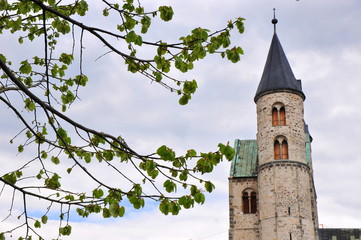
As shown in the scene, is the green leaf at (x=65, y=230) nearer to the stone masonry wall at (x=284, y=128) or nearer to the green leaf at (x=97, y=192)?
the green leaf at (x=97, y=192)

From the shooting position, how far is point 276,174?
36.5 m

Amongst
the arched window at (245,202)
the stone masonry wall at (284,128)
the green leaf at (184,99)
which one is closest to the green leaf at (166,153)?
the green leaf at (184,99)

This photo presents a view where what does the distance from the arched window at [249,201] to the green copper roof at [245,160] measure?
1367mm

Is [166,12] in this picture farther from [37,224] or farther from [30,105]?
[37,224]

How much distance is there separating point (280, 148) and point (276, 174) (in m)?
2.12

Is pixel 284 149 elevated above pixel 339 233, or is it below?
above

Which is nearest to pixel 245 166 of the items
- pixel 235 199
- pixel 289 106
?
pixel 235 199

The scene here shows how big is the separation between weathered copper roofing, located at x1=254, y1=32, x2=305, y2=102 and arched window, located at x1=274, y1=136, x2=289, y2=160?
3.72m

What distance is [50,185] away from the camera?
9.29 meters

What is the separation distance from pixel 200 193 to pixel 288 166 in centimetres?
3036

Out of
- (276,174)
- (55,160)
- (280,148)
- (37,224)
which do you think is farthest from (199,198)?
(280,148)

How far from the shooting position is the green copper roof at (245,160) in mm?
40500

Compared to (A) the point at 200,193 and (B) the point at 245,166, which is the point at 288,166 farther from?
(A) the point at 200,193

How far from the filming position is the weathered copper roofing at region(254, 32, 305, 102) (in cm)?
3878
